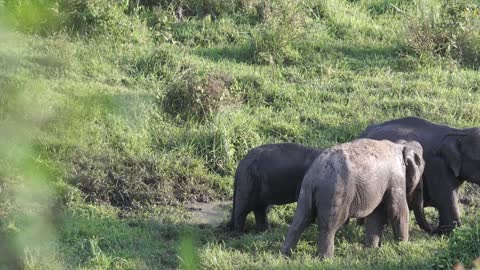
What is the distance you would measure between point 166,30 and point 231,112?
8.66ft

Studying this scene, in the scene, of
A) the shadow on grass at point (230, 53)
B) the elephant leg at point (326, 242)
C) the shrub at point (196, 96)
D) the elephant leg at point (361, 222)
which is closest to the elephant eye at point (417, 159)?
the elephant leg at point (361, 222)

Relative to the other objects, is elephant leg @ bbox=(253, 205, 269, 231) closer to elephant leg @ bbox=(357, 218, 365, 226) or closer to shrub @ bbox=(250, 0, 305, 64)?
elephant leg @ bbox=(357, 218, 365, 226)

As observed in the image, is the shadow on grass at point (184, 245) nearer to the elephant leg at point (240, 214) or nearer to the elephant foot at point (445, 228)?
the elephant leg at point (240, 214)

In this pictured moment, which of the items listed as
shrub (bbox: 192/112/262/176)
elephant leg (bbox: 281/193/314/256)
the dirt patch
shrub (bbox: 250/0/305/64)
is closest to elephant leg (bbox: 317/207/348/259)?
elephant leg (bbox: 281/193/314/256)

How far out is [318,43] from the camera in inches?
458

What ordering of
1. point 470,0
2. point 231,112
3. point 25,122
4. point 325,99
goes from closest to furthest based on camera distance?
point 25,122 < point 231,112 < point 325,99 < point 470,0

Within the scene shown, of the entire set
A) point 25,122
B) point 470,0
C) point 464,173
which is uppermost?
point 25,122

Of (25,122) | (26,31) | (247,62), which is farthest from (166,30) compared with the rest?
(25,122)

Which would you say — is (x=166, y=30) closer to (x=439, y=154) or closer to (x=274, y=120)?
(x=274, y=120)

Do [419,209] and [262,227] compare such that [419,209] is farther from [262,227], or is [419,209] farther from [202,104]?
[202,104]

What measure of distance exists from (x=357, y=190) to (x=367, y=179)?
14 centimetres

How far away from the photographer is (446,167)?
313 inches

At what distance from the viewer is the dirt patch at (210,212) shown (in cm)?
807

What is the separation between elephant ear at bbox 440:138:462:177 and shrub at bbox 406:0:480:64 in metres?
3.68
